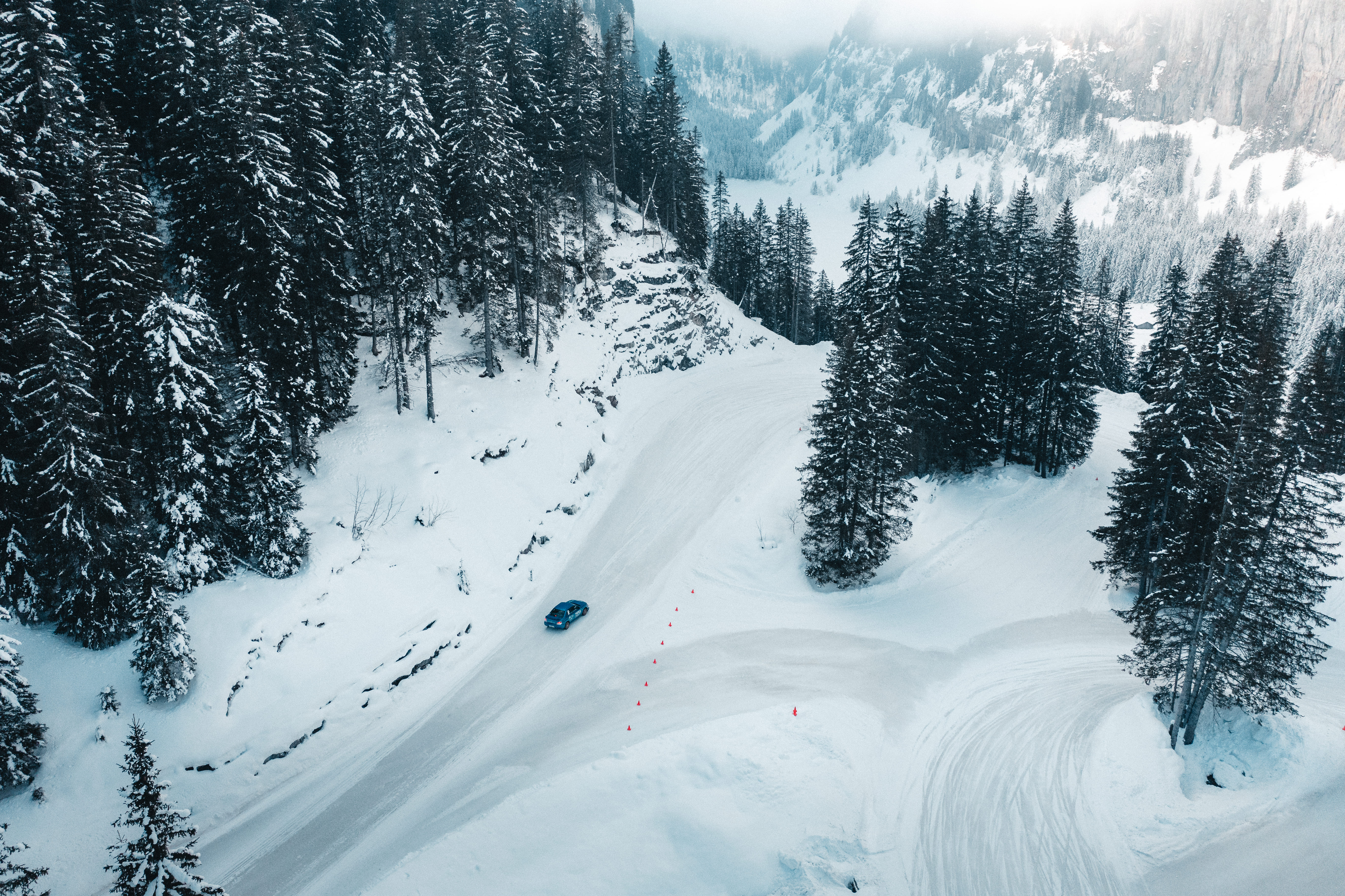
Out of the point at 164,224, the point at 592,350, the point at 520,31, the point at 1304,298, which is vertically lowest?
the point at 1304,298

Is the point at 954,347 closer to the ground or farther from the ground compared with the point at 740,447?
farther from the ground

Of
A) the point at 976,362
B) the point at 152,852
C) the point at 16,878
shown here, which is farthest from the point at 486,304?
the point at 152,852

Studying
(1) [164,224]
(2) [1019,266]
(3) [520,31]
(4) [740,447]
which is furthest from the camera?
(3) [520,31]

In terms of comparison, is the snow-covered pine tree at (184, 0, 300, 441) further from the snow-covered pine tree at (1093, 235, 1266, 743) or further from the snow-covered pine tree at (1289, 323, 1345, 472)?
the snow-covered pine tree at (1289, 323, 1345, 472)

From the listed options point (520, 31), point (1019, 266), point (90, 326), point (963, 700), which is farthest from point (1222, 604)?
point (520, 31)

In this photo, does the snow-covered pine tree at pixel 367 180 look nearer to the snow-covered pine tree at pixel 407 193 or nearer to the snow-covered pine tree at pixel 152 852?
the snow-covered pine tree at pixel 407 193

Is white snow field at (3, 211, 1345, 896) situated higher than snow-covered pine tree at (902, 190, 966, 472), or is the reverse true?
snow-covered pine tree at (902, 190, 966, 472)

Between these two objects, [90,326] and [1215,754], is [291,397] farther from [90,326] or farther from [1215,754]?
[1215,754]

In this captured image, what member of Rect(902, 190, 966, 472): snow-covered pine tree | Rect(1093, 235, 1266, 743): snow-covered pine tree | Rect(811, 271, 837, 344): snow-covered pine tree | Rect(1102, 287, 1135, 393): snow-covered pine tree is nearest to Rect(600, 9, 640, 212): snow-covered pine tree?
Rect(811, 271, 837, 344): snow-covered pine tree
